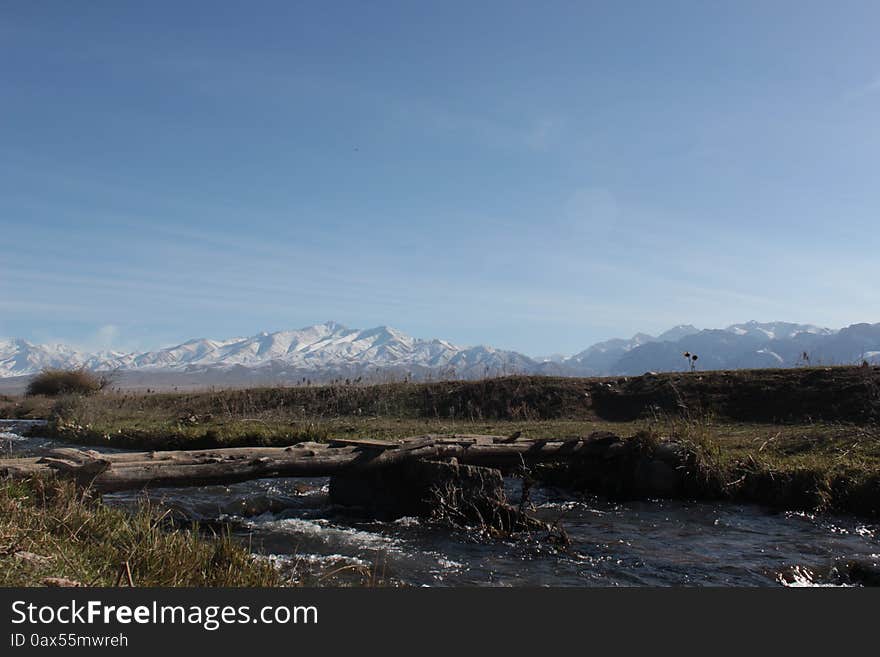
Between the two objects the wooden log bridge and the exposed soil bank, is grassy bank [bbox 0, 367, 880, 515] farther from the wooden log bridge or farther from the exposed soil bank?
the wooden log bridge

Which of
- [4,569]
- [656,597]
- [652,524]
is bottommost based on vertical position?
[652,524]

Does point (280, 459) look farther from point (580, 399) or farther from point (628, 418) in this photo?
point (580, 399)

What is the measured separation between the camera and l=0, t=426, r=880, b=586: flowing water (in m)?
8.38

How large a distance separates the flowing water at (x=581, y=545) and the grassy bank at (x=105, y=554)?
0.97m

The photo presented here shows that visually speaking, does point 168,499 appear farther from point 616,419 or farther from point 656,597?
point 616,419

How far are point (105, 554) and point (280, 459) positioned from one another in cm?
512

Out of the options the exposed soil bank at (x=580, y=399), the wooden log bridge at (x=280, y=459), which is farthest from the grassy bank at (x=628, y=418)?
the wooden log bridge at (x=280, y=459)

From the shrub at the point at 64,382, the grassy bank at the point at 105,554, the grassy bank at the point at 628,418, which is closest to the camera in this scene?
the grassy bank at the point at 105,554

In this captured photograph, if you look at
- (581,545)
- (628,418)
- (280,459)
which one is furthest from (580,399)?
(280,459)

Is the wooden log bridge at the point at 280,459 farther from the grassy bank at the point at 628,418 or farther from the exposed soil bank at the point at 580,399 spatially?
the exposed soil bank at the point at 580,399

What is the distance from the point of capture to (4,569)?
536cm

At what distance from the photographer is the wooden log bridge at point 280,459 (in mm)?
9875

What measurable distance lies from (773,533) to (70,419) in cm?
2781

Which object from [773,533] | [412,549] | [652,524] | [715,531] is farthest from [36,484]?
[773,533]
